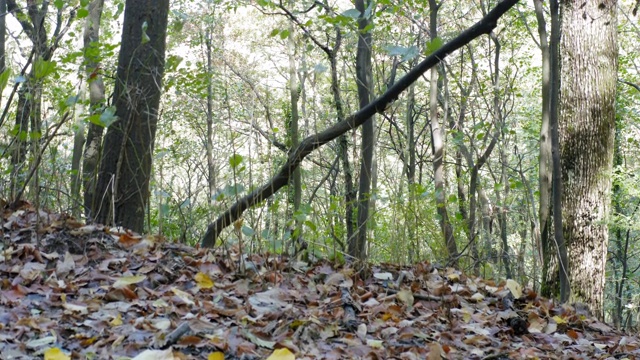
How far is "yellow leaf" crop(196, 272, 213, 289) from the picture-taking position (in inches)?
127

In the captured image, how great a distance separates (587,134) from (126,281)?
431 cm

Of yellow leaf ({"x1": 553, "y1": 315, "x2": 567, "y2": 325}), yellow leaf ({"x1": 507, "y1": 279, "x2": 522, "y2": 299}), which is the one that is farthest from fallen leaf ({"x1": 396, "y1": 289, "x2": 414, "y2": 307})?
yellow leaf ({"x1": 553, "y1": 315, "x2": 567, "y2": 325})

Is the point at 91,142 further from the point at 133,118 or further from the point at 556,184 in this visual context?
the point at 556,184

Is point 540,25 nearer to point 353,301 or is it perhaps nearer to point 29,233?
point 353,301

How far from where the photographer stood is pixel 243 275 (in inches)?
139

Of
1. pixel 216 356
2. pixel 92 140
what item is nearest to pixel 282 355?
pixel 216 356

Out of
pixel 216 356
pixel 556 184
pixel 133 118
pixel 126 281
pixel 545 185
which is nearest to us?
pixel 216 356

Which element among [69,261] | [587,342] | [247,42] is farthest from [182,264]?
[247,42]

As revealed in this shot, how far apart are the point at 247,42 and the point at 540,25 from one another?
48.7ft

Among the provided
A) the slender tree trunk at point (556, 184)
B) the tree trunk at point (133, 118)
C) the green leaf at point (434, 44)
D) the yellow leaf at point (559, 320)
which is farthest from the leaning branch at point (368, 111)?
the yellow leaf at point (559, 320)

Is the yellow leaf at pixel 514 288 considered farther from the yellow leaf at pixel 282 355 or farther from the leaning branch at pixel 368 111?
the yellow leaf at pixel 282 355

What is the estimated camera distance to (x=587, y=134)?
5.70 m

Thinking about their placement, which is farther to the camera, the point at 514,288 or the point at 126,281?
the point at 514,288

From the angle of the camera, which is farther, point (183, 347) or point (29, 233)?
point (29, 233)
